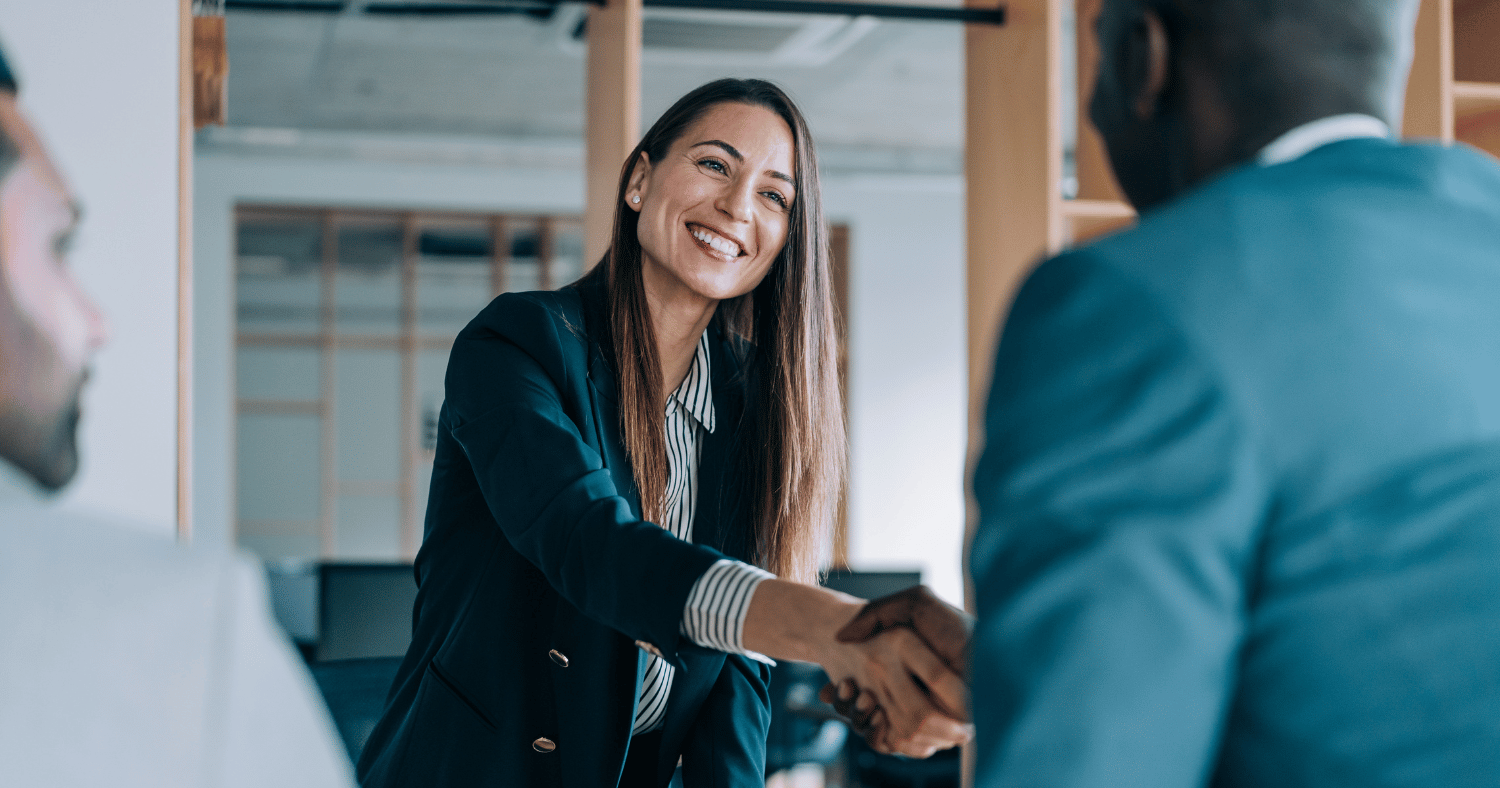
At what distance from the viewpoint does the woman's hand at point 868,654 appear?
103 cm

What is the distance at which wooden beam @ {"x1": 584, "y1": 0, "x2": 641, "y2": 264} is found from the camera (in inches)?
128

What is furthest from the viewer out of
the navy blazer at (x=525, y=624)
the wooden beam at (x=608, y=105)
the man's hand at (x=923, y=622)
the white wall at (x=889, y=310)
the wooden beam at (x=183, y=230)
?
the white wall at (x=889, y=310)

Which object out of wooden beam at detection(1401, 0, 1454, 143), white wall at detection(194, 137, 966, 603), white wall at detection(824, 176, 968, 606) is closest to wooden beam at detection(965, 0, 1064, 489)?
wooden beam at detection(1401, 0, 1454, 143)

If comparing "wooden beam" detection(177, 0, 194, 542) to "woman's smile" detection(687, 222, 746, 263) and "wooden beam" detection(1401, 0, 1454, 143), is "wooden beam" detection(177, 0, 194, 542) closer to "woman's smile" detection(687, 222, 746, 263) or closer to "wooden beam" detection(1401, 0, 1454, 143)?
"woman's smile" detection(687, 222, 746, 263)

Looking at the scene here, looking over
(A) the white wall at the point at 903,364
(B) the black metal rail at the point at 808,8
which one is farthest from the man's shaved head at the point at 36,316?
(A) the white wall at the point at 903,364

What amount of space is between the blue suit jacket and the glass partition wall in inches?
352

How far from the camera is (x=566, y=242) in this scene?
9789mm

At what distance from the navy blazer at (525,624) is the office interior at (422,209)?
27.8 inches

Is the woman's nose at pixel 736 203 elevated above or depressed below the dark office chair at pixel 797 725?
above

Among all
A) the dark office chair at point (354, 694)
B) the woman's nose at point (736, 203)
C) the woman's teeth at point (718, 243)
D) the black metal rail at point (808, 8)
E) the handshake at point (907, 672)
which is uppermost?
the black metal rail at point (808, 8)

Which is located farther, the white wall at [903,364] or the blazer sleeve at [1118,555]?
the white wall at [903,364]

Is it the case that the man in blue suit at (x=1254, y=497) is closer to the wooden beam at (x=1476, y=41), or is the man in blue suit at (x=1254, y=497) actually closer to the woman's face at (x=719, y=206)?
the woman's face at (x=719, y=206)

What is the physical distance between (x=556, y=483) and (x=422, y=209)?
8556mm

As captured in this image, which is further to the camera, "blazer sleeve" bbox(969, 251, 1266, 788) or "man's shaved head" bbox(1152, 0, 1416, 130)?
"man's shaved head" bbox(1152, 0, 1416, 130)
